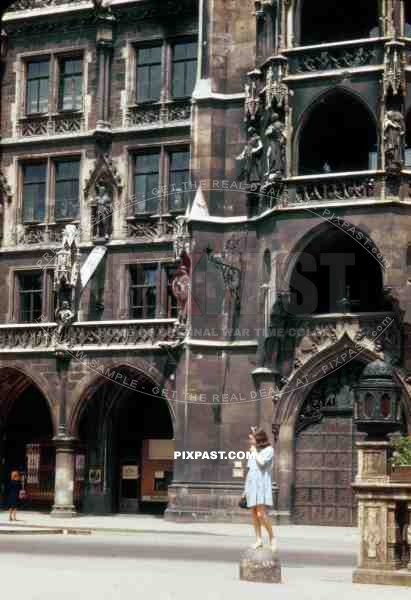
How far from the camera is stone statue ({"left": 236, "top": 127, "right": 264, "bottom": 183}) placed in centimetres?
3925

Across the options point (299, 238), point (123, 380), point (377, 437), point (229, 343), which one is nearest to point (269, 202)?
point (299, 238)

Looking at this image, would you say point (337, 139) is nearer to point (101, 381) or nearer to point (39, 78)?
point (101, 381)

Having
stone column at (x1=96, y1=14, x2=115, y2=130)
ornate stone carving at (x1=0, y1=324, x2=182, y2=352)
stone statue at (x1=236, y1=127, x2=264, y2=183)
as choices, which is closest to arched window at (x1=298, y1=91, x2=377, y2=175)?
stone statue at (x1=236, y1=127, x2=264, y2=183)

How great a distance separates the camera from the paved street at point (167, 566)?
53.0 feet

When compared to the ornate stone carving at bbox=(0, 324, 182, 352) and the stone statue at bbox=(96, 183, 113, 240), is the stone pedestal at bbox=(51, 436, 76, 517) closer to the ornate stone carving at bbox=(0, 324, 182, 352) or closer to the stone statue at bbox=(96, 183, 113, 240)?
the ornate stone carving at bbox=(0, 324, 182, 352)

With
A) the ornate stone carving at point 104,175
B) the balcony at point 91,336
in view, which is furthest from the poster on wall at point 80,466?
the ornate stone carving at point 104,175

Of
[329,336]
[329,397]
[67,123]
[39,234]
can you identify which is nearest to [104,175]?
[67,123]

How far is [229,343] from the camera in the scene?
3956 centimetres

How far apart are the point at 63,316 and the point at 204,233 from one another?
5.41 meters

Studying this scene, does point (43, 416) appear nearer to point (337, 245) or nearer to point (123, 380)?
point (123, 380)

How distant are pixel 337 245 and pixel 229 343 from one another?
4174mm

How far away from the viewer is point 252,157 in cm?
3944

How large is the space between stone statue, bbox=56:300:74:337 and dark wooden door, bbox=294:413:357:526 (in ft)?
28.2

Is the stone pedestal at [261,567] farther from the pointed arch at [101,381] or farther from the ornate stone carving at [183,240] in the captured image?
the pointed arch at [101,381]
